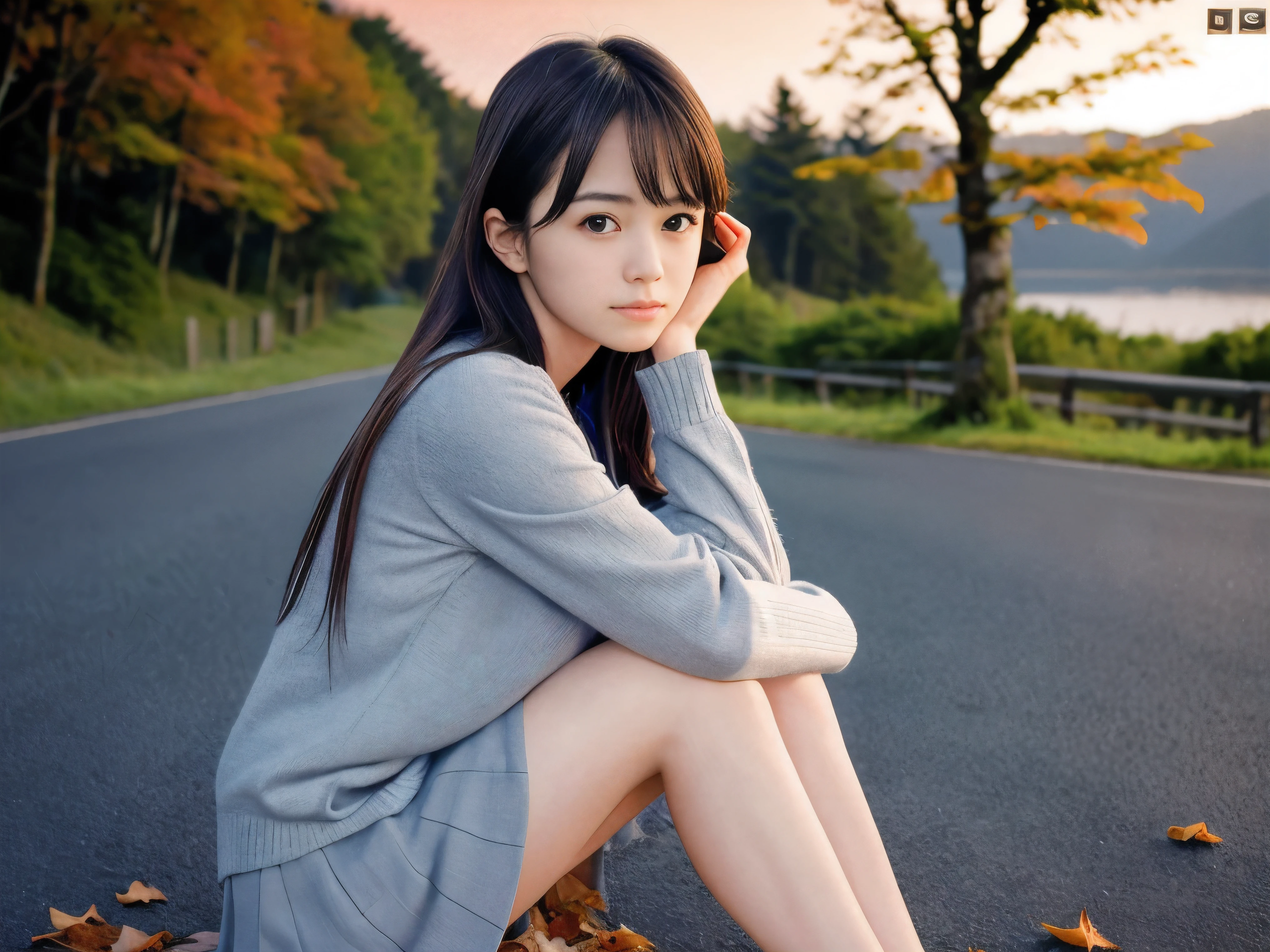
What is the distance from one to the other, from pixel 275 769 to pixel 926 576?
4490mm

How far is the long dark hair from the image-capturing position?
1.65m

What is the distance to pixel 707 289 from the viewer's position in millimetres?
2232

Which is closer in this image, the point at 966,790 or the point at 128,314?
the point at 966,790

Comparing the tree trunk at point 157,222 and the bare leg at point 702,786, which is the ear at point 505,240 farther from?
the tree trunk at point 157,222

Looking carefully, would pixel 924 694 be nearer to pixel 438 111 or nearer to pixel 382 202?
pixel 382 202

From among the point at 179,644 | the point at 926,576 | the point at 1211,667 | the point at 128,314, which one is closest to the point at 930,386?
the point at 926,576

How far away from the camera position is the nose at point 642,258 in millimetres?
1791

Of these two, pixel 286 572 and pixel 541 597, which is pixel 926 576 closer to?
pixel 286 572

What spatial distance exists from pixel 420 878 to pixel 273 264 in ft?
92.5

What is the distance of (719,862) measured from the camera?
161 centimetres

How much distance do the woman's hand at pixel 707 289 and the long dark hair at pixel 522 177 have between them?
0.28 metres

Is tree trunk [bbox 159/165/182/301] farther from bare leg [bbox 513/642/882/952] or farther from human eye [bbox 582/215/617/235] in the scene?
bare leg [bbox 513/642/882/952]

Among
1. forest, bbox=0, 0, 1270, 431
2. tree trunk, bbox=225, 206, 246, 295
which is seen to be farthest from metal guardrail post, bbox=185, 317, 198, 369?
tree trunk, bbox=225, 206, 246, 295

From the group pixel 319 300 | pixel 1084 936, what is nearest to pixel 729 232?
pixel 1084 936
